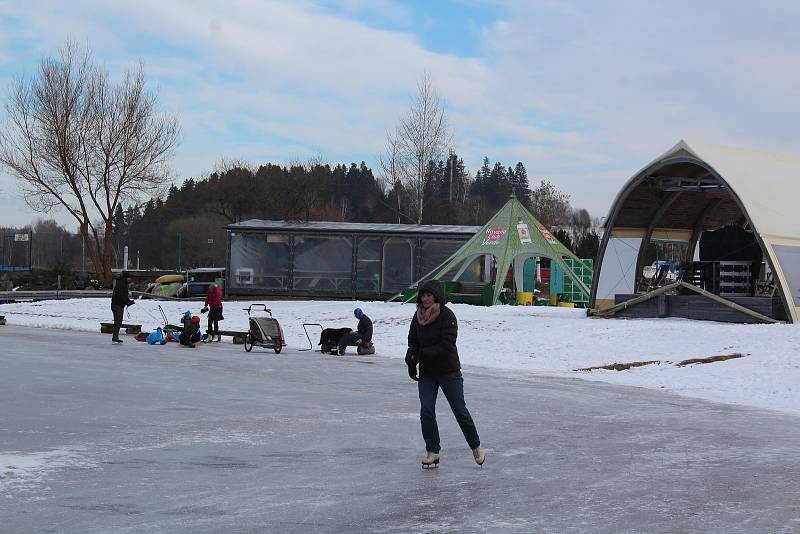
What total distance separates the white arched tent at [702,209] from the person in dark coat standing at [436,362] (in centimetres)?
1830

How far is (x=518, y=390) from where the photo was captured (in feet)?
54.1

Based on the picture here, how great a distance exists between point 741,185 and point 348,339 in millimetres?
11756

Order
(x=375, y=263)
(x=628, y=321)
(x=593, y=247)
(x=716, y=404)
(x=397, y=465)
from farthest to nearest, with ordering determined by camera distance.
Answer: (x=593, y=247) → (x=375, y=263) → (x=628, y=321) → (x=716, y=404) → (x=397, y=465)

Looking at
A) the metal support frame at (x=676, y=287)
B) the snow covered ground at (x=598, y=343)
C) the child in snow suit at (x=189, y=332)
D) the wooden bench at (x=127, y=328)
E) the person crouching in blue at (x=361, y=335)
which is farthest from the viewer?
the wooden bench at (x=127, y=328)

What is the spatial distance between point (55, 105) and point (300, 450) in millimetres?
47068

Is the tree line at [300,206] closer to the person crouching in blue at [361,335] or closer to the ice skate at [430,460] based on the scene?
the person crouching in blue at [361,335]

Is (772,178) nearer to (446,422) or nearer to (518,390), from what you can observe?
(518,390)

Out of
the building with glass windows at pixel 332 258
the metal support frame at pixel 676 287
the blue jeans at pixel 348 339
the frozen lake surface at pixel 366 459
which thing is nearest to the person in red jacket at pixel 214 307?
the blue jeans at pixel 348 339

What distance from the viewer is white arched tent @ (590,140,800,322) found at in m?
26.4

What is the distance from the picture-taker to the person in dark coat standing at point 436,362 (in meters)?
9.46

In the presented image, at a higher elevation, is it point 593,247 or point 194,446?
point 593,247

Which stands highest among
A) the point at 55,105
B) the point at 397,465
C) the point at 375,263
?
the point at 55,105

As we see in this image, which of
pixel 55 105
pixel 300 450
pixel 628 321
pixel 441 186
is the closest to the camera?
pixel 300 450

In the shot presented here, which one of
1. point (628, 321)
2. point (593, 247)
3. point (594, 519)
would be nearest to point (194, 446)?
point (594, 519)
